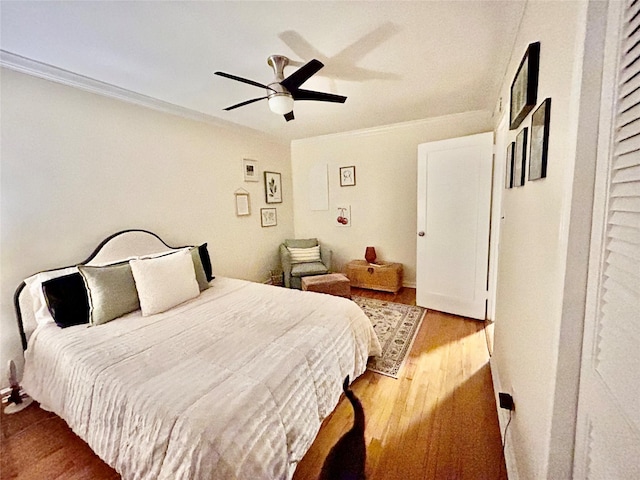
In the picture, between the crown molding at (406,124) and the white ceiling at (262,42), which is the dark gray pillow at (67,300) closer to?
the white ceiling at (262,42)

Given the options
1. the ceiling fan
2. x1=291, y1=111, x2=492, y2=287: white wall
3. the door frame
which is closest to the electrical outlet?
the door frame

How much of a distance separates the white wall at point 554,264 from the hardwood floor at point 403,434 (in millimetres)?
241

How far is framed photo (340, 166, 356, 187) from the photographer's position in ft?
13.8

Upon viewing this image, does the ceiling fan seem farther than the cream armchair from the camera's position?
No

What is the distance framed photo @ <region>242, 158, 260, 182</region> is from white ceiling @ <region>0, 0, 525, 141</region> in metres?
1.10

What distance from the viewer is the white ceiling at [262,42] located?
1482 millimetres

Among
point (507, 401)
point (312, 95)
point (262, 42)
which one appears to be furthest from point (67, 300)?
point (507, 401)

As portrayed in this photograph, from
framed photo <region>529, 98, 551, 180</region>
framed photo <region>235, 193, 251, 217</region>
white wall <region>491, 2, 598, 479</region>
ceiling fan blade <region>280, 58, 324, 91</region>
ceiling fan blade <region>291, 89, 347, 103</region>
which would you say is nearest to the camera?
white wall <region>491, 2, 598, 479</region>

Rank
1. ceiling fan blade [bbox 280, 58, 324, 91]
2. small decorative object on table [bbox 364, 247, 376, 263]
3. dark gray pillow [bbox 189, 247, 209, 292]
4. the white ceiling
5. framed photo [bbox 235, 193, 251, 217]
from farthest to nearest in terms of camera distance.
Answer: small decorative object on table [bbox 364, 247, 376, 263], framed photo [bbox 235, 193, 251, 217], dark gray pillow [bbox 189, 247, 209, 292], ceiling fan blade [bbox 280, 58, 324, 91], the white ceiling

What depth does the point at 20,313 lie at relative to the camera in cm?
189

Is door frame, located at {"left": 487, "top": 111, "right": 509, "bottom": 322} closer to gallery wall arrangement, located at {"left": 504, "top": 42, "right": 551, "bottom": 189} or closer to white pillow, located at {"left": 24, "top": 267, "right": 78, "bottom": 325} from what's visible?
gallery wall arrangement, located at {"left": 504, "top": 42, "right": 551, "bottom": 189}

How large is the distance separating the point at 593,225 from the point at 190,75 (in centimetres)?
264

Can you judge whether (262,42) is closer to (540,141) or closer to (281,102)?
(281,102)

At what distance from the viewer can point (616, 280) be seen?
62 cm
